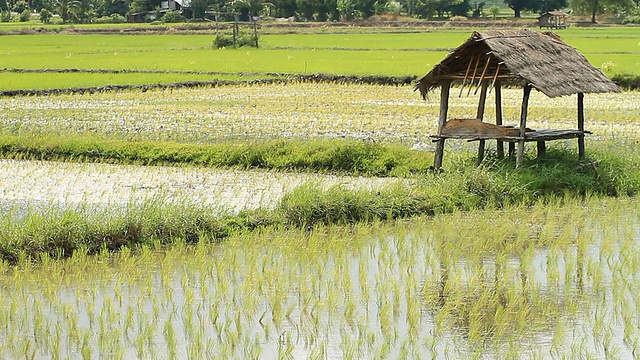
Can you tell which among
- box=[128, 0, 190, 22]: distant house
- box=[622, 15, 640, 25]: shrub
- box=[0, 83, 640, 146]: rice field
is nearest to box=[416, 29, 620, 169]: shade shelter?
box=[0, 83, 640, 146]: rice field

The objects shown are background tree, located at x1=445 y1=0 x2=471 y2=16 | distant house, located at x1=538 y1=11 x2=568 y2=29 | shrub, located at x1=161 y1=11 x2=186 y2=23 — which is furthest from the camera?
background tree, located at x1=445 y1=0 x2=471 y2=16

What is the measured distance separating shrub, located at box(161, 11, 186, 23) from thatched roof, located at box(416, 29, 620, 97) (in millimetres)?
43319

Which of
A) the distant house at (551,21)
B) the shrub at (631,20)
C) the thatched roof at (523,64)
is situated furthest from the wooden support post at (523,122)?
the shrub at (631,20)

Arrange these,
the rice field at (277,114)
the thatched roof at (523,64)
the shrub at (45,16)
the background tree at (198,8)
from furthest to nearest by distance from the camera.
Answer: the background tree at (198,8) < the shrub at (45,16) < the rice field at (277,114) < the thatched roof at (523,64)

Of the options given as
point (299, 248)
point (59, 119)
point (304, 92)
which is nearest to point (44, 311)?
point (299, 248)

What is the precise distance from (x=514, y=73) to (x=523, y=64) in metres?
0.22

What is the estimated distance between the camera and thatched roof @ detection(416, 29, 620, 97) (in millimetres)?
8094

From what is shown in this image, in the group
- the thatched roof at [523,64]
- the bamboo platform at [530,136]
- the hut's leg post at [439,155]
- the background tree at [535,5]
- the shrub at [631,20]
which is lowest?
the shrub at [631,20]

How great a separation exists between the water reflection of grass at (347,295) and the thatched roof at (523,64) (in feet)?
5.11

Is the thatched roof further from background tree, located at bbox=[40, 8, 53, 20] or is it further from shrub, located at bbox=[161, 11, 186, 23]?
background tree, located at bbox=[40, 8, 53, 20]

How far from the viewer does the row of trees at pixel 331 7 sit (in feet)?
165

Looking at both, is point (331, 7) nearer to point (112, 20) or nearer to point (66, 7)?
point (112, 20)

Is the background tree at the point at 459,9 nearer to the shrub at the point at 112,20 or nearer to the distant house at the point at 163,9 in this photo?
the distant house at the point at 163,9

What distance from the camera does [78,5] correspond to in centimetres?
5447
